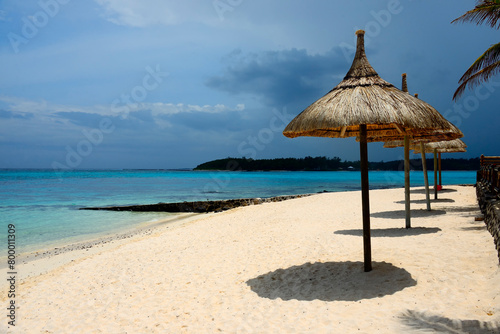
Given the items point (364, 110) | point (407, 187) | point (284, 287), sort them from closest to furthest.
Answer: point (364, 110)
point (284, 287)
point (407, 187)

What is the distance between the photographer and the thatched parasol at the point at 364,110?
4.35 metres

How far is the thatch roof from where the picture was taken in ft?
14.3

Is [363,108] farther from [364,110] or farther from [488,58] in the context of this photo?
[488,58]

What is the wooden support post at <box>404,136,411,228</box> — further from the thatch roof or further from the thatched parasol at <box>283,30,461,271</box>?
the thatch roof

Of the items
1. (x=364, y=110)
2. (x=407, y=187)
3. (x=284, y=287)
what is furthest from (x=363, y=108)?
(x=407, y=187)

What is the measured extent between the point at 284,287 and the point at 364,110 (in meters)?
2.82

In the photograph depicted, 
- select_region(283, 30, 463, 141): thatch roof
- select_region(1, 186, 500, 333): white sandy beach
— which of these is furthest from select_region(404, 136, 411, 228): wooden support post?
select_region(283, 30, 463, 141): thatch roof

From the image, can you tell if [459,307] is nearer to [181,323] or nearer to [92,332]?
[181,323]

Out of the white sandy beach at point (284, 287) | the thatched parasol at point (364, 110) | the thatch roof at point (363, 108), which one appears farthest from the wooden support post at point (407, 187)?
the thatch roof at point (363, 108)

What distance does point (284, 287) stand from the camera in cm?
514

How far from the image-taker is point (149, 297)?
5.36 meters

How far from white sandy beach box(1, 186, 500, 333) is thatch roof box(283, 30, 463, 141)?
2208 mm

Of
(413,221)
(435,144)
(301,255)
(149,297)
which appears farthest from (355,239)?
(435,144)

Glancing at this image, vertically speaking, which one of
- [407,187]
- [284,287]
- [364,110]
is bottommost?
[284,287]
